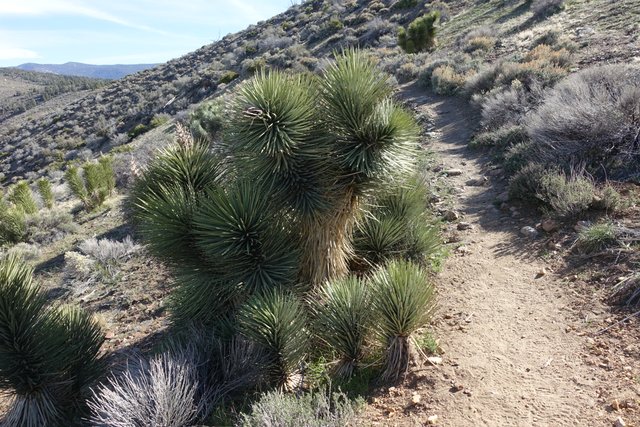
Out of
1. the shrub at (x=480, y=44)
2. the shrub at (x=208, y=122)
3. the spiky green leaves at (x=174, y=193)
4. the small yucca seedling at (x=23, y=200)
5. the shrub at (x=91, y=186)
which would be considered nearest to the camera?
the spiky green leaves at (x=174, y=193)

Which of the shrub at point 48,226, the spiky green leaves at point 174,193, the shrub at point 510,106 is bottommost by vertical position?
the shrub at point 48,226

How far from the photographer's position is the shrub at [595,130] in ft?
23.0

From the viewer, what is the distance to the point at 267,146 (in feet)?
14.3

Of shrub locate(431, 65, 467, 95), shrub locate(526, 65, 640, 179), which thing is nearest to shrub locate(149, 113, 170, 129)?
shrub locate(431, 65, 467, 95)

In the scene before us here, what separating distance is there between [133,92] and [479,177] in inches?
1555

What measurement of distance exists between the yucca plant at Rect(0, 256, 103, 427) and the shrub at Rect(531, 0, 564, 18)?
22048 millimetres

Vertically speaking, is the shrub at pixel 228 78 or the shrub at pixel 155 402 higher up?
the shrub at pixel 228 78

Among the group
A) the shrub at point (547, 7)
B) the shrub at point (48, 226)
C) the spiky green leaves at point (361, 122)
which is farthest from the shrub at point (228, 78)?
→ the spiky green leaves at point (361, 122)

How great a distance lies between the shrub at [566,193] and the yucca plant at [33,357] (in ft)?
21.2

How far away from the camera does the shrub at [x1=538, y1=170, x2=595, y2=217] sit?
614cm

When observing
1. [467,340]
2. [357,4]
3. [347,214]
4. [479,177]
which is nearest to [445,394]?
[467,340]

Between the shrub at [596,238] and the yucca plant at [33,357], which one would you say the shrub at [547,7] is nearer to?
the shrub at [596,238]

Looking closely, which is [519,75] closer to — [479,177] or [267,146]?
[479,177]

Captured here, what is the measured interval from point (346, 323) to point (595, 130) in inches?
224
